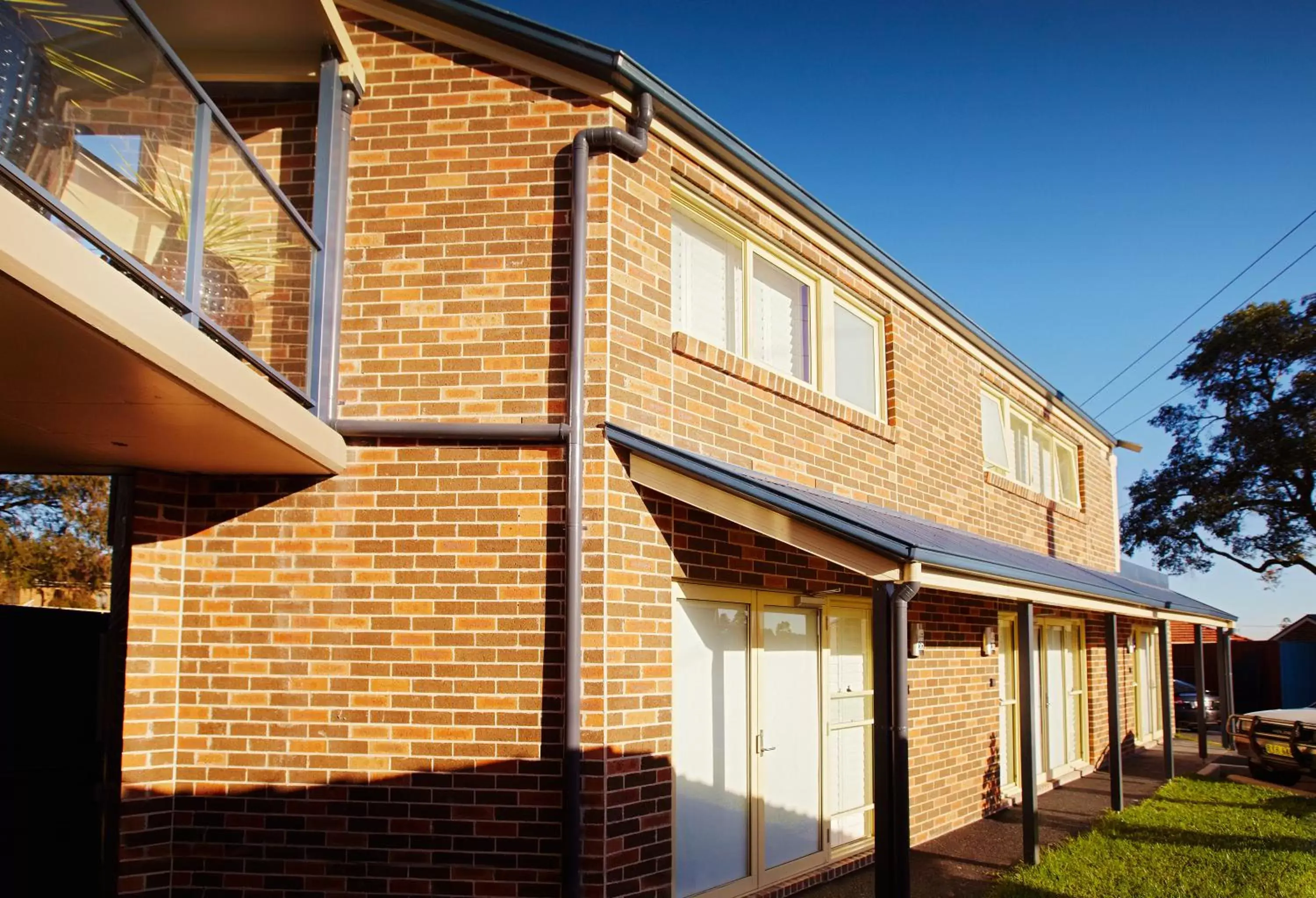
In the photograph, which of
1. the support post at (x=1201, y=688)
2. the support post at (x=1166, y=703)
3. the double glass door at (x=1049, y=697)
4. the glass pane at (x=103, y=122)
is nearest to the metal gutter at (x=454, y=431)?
the glass pane at (x=103, y=122)

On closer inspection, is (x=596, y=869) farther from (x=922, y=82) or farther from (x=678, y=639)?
(x=922, y=82)

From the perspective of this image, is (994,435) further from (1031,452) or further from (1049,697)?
(1049,697)

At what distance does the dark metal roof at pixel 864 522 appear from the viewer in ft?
20.6

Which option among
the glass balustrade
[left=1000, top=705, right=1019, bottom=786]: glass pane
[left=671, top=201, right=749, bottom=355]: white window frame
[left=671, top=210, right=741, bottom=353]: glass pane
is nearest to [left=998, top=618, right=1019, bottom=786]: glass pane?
[left=1000, top=705, right=1019, bottom=786]: glass pane

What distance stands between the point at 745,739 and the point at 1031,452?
9042mm

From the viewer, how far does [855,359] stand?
10.1m

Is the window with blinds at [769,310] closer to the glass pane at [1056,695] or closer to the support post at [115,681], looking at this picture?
the support post at [115,681]

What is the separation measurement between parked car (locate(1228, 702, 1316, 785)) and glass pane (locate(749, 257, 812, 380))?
10692 mm

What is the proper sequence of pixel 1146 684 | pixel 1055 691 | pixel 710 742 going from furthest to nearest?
pixel 1146 684, pixel 1055 691, pixel 710 742

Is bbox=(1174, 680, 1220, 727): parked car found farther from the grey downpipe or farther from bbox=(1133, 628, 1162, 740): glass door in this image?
the grey downpipe

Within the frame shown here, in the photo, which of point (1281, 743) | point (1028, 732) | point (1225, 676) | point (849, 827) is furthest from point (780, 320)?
point (1225, 676)

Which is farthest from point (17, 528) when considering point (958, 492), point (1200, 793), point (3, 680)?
point (1200, 793)

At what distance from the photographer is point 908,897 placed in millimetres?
6137

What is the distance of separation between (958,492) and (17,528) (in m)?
17.0
